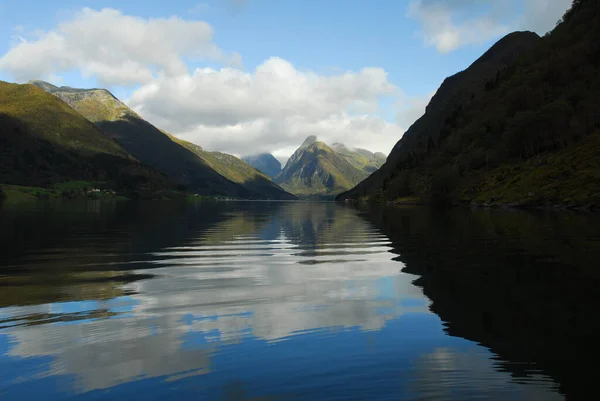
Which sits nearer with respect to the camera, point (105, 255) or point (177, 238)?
point (105, 255)

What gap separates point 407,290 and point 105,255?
24.7m

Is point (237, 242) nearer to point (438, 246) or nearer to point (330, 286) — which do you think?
point (438, 246)

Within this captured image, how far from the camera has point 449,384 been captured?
34.3 ft

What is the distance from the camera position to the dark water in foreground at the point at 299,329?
33.8ft

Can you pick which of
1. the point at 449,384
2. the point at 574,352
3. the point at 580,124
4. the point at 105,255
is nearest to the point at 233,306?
the point at 449,384

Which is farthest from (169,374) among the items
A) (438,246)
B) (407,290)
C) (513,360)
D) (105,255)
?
(438,246)

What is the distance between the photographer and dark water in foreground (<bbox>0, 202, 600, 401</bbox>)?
10.3m

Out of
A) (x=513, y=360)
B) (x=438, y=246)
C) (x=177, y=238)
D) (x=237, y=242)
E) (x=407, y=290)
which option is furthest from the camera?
(x=177, y=238)

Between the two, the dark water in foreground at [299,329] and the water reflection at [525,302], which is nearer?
the dark water in foreground at [299,329]

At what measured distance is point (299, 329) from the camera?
15023mm

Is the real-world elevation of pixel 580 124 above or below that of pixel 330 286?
above

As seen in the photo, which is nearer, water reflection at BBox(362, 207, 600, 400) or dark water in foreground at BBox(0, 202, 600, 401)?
dark water in foreground at BBox(0, 202, 600, 401)

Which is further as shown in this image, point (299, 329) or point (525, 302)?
point (525, 302)

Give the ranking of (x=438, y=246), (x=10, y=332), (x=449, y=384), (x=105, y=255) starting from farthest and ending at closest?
(x=438, y=246), (x=105, y=255), (x=10, y=332), (x=449, y=384)
